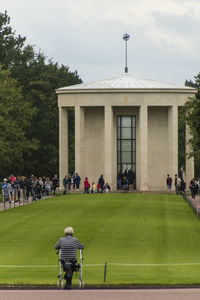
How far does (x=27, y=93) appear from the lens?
327 feet

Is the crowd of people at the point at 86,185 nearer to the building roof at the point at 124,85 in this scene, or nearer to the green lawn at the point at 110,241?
the building roof at the point at 124,85

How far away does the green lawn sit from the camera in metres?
23.1

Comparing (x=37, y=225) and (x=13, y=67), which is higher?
(x=13, y=67)

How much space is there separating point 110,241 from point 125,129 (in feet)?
170

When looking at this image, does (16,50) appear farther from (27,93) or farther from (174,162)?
(174,162)

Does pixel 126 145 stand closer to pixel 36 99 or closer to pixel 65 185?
pixel 65 185

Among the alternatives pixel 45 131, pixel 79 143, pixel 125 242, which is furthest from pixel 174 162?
pixel 125 242

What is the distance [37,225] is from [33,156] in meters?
62.8

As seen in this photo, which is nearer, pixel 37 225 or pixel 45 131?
pixel 37 225

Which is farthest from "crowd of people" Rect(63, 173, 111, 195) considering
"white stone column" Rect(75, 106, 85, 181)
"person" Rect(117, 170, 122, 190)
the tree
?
the tree

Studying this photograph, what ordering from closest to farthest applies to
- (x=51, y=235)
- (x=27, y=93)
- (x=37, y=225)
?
1. (x=51, y=235)
2. (x=37, y=225)
3. (x=27, y=93)
